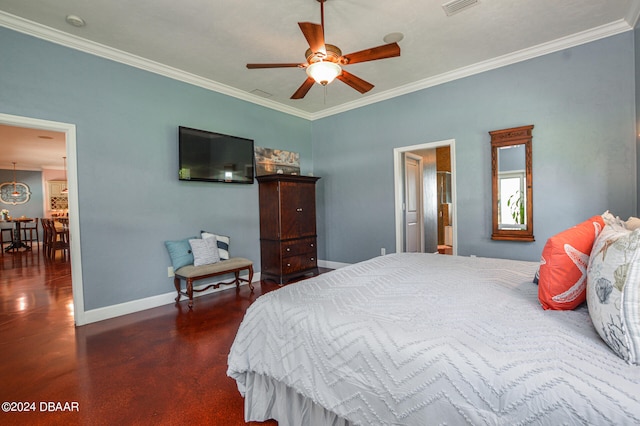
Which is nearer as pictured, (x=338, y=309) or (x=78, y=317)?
(x=338, y=309)

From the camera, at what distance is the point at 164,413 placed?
1.66 meters

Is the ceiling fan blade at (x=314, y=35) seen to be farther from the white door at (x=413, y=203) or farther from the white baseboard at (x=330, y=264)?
the white baseboard at (x=330, y=264)

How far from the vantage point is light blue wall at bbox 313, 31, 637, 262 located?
2.99 m

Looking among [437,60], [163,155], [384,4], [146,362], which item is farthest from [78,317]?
[437,60]

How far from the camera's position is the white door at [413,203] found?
4.90 meters

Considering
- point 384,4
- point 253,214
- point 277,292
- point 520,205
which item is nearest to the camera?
point 277,292

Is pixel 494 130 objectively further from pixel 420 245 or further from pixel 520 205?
pixel 420 245

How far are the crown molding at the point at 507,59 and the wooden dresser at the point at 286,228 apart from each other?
5.96ft

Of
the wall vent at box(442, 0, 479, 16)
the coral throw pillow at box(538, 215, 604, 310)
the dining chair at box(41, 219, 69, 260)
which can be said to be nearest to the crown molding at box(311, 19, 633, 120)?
the wall vent at box(442, 0, 479, 16)

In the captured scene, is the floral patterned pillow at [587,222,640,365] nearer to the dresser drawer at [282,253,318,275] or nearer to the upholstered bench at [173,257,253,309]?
the upholstered bench at [173,257,253,309]

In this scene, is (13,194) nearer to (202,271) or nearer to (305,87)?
(202,271)

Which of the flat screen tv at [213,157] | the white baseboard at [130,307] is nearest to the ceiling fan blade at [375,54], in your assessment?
the flat screen tv at [213,157]

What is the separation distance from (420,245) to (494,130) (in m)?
2.62

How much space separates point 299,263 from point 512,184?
3.14 meters
